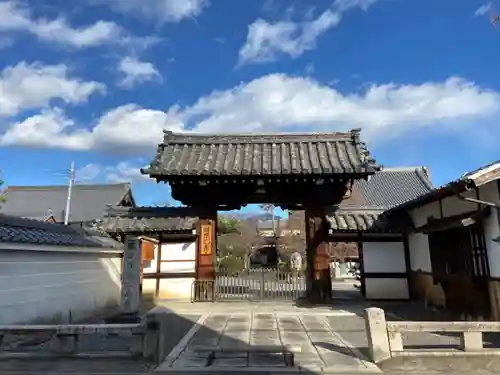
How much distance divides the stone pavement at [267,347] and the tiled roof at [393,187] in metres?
13.2

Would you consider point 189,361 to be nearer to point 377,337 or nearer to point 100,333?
point 100,333

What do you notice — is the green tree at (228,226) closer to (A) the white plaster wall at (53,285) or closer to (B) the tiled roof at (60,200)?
Answer: (B) the tiled roof at (60,200)

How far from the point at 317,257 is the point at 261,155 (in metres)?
3.62

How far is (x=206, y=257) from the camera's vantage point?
12.5 m

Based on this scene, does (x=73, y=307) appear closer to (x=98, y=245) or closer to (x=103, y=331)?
(x=98, y=245)

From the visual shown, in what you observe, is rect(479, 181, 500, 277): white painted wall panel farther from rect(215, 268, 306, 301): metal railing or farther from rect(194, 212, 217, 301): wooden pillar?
rect(194, 212, 217, 301): wooden pillar

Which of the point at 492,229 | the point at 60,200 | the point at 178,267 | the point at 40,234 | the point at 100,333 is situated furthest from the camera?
the point at 60,200

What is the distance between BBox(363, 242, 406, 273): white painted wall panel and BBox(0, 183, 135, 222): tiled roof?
921 inches

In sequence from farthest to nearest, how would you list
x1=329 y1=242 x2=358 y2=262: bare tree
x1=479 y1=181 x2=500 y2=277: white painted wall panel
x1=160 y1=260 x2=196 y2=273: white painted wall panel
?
x1=329 y1=242 x2=358 y2=262: bare tree < x1=160 y1=260 x2=196 y2=273: white painted wall panel < x1=479 y1=181 x2=500 y2=277: white painted wall panel

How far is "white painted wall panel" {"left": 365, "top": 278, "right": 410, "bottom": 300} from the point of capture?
1265cm

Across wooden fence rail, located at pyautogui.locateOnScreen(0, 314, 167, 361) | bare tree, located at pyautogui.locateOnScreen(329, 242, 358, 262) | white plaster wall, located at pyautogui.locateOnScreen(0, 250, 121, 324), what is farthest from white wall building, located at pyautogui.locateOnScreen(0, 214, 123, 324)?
bare tree, located at pyautogui.locateOnScreen(329, 242, 358, 262)

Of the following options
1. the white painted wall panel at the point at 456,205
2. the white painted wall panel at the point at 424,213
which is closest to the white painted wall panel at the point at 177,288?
the white painted wall panel at the point at 424,213

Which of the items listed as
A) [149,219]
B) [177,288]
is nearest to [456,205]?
[177,288]

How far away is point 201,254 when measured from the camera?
41.2 ft
